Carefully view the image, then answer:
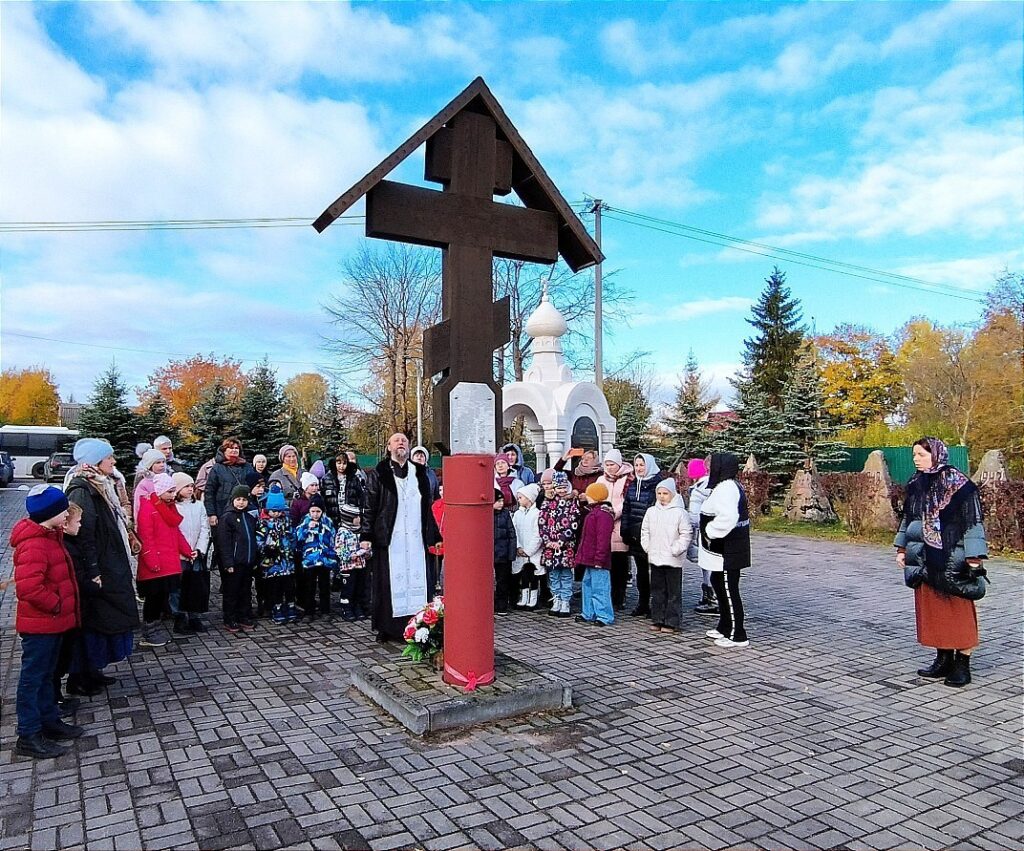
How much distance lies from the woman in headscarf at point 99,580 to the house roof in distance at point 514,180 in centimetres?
259

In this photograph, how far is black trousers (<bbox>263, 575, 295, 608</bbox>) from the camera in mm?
7914

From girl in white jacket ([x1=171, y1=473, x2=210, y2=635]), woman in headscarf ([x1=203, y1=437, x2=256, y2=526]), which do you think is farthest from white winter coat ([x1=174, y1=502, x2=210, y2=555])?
woman in headscarf ([x1=203, y1=437, x2=256, y2=526])

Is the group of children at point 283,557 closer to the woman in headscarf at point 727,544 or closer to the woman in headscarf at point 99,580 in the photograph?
the woman in headscarf at point 99,580

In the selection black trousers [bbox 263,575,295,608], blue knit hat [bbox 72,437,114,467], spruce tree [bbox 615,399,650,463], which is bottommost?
black trousers [bbox 263,575,295,608]

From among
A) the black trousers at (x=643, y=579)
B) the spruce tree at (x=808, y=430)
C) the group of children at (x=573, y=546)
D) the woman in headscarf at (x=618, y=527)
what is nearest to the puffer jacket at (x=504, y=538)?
the group of children at (x=573, y=546)

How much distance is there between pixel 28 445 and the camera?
135 feet

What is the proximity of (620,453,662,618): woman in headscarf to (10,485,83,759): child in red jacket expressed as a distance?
5.40 meters

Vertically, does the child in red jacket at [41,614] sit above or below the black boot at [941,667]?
above

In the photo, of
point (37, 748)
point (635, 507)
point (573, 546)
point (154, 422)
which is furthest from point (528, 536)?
point (154, 422)

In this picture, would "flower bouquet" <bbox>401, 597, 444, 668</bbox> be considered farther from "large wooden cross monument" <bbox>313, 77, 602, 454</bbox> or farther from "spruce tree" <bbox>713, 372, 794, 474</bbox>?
"spruce tree" <bbox>713, 372, 794, 474</bbox>

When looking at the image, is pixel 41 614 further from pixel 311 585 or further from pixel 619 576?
pixel 619 576

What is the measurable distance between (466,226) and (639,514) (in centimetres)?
408

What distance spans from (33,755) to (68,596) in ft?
3.08

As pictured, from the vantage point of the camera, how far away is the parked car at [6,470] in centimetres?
3472
